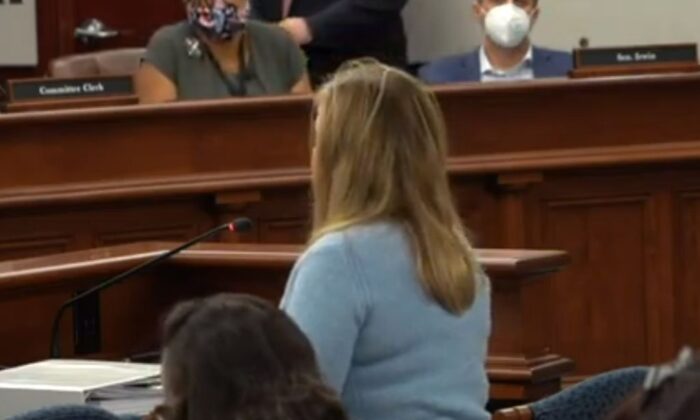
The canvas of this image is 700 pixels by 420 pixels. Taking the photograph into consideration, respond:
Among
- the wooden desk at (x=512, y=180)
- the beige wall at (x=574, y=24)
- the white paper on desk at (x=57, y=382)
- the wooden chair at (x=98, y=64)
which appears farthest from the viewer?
the beige wall at (x=574, y=24)

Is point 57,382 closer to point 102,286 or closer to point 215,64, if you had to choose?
point 102,286

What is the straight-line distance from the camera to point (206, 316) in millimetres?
2006

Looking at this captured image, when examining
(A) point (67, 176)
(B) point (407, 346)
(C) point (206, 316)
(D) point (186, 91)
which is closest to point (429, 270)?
(B) point (407, 346)

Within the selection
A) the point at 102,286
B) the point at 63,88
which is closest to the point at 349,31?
the point at 63,88

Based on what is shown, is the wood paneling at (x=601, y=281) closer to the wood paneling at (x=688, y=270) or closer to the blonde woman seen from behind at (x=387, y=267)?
the wood paneling at (x=688, y=270)

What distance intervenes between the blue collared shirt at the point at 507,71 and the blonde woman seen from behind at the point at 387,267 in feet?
12.6

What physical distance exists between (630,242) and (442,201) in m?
3.05

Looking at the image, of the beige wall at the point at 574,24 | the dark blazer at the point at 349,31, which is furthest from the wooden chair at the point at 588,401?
the beige wall at the point at 574,24

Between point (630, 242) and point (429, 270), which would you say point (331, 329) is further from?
point (630, 242)

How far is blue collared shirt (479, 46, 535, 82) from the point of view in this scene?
264 inches

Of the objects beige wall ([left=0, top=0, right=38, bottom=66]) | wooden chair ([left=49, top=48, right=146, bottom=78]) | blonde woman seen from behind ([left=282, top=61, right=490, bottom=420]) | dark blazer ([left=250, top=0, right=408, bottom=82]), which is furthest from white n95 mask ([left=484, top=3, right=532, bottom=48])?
blonde woman seen from behind ([left=282, top=61, right=490, bottom=420])

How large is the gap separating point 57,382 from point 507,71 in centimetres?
386

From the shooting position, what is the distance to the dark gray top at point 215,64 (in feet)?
20.1

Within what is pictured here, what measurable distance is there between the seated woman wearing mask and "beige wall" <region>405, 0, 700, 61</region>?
2.44 meters
